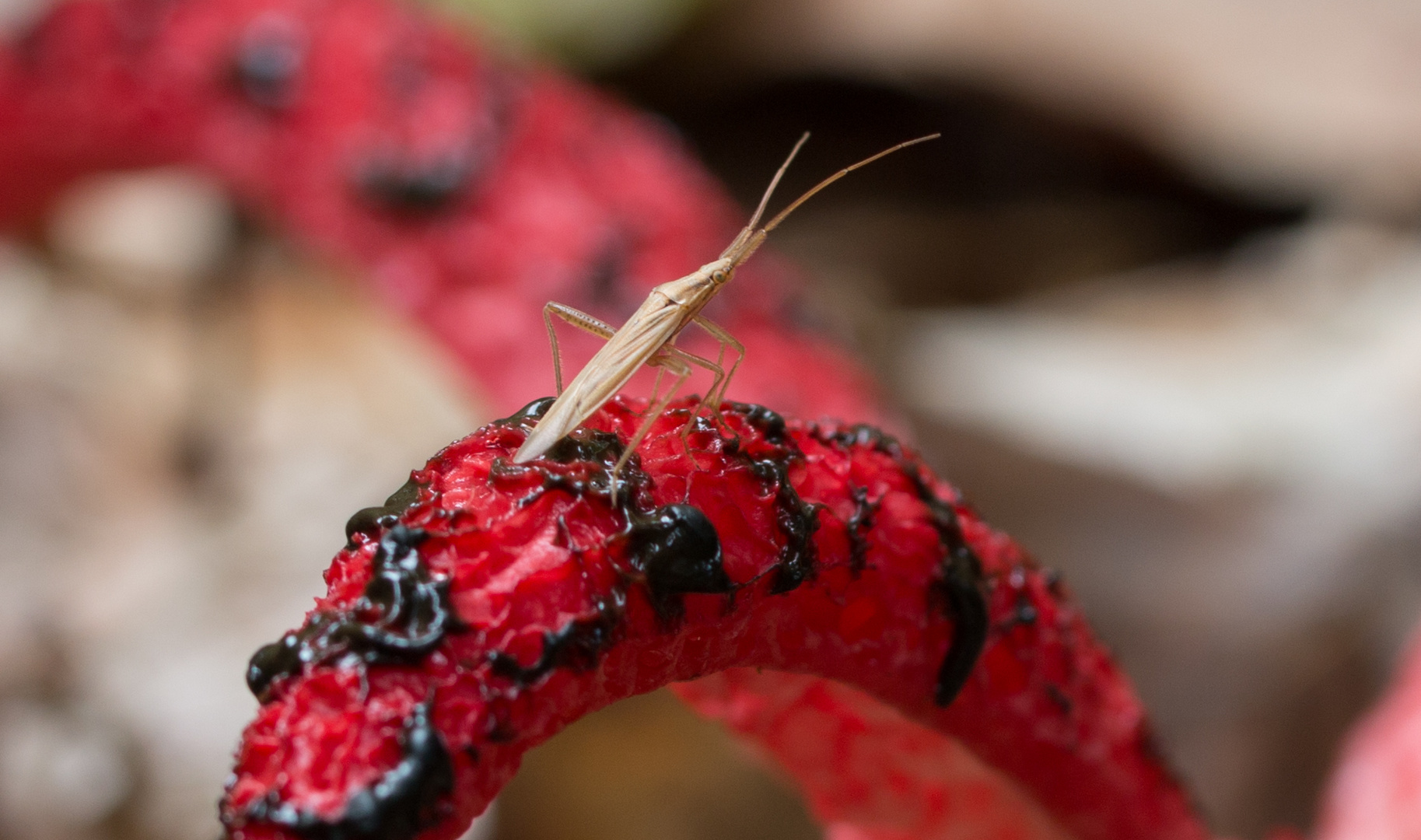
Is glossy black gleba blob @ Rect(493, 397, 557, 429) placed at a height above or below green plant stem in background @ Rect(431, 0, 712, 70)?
below

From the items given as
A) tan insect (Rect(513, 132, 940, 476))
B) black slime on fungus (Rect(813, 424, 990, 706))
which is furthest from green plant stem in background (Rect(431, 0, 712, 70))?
black slime on fungus (Rect(813, 424, 990, 706))

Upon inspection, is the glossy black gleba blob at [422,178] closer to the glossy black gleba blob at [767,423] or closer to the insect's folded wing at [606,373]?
the insect's folded wing at [606,373]

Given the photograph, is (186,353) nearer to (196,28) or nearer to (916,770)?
(196,28)

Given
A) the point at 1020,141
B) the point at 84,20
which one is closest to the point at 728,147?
the point at 1020,141

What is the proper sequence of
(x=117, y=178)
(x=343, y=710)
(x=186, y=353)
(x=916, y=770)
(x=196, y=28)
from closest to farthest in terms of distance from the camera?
(x=343, y=710) < (x=916, y=770) < (x=196, y=28) < (x=117, y=178) < (x=186, y=353)

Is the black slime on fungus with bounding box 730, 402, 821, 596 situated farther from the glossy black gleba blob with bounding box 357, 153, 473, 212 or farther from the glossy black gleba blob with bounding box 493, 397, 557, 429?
the glossy black gleba blob with bounding box 357, 153, 473, 212

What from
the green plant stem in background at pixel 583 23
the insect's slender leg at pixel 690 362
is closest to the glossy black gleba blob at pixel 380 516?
the insect's slender leg at pixel 690 362

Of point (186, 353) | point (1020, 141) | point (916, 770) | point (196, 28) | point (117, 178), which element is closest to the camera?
point (916, 770)

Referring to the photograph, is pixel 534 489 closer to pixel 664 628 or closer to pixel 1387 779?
pixel 664 628

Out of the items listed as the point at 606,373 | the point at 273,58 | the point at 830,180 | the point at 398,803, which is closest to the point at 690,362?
the point at 830,180
